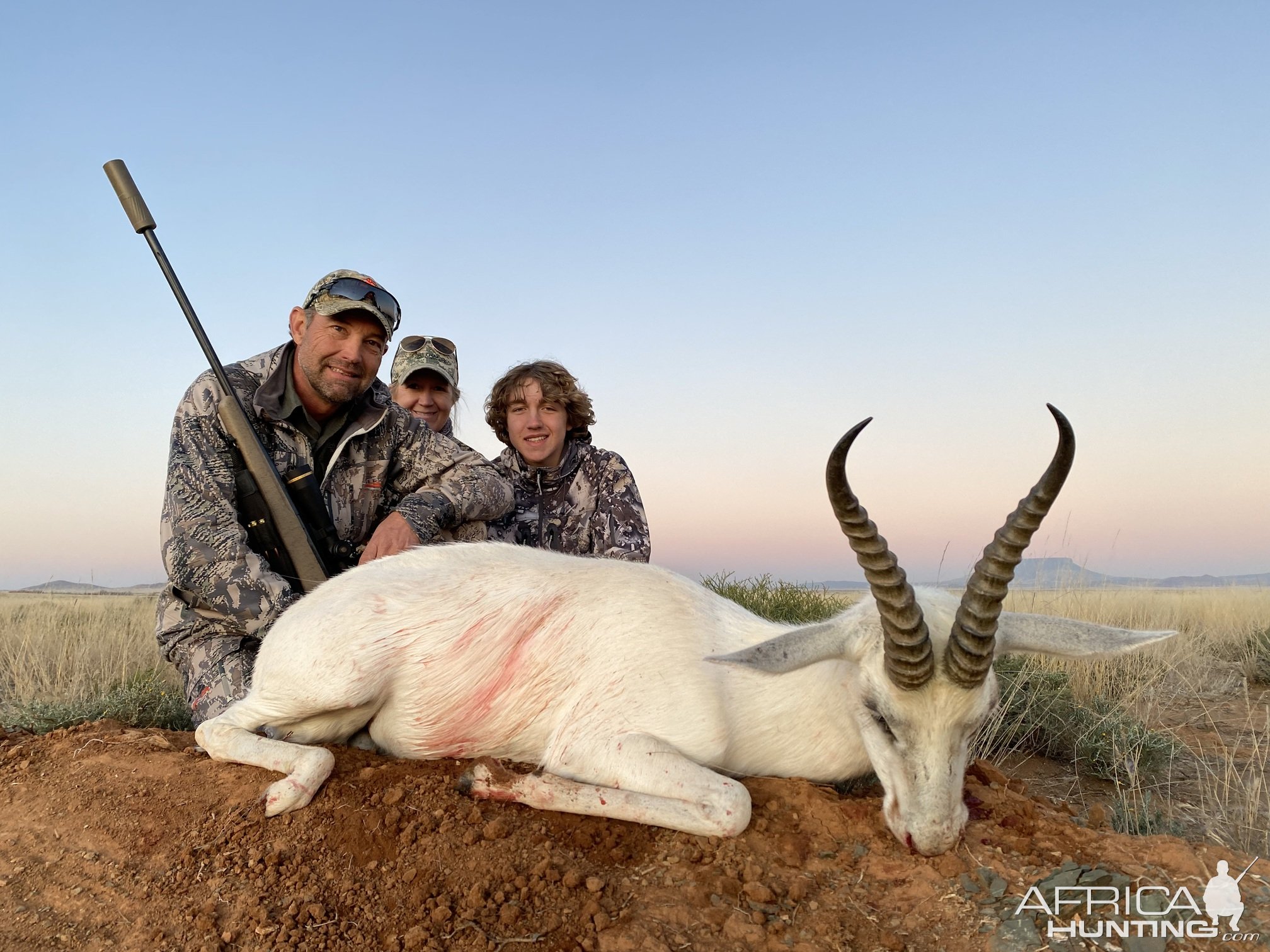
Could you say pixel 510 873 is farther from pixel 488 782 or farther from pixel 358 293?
pixel 358 293

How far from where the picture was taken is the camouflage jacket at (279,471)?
529 centimetres

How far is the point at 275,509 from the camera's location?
18.0 ft

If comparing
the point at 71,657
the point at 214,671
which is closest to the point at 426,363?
the point at 214,671

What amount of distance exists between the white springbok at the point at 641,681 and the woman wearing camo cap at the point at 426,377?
4.29 meters

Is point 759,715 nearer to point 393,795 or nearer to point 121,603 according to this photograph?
point 393,795

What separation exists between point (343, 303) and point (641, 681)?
3.71 m

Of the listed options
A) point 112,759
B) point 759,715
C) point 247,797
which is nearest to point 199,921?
point 247,797

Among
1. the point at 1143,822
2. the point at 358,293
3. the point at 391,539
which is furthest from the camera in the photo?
the point at 358,293

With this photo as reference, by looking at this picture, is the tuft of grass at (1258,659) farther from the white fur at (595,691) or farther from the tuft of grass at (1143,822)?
the white fur at (595,691)

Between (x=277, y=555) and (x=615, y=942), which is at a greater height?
(x=277, y=555)

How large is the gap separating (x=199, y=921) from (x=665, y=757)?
1.73 meters

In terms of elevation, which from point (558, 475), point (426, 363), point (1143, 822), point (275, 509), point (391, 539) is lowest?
point (1143, 822)

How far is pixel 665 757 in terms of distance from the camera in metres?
3.49

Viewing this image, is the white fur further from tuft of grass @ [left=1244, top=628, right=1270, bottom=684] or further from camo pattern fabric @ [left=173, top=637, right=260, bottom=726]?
tuft of grass @ [left=1244, top=628, right=1270, bottom=684]
